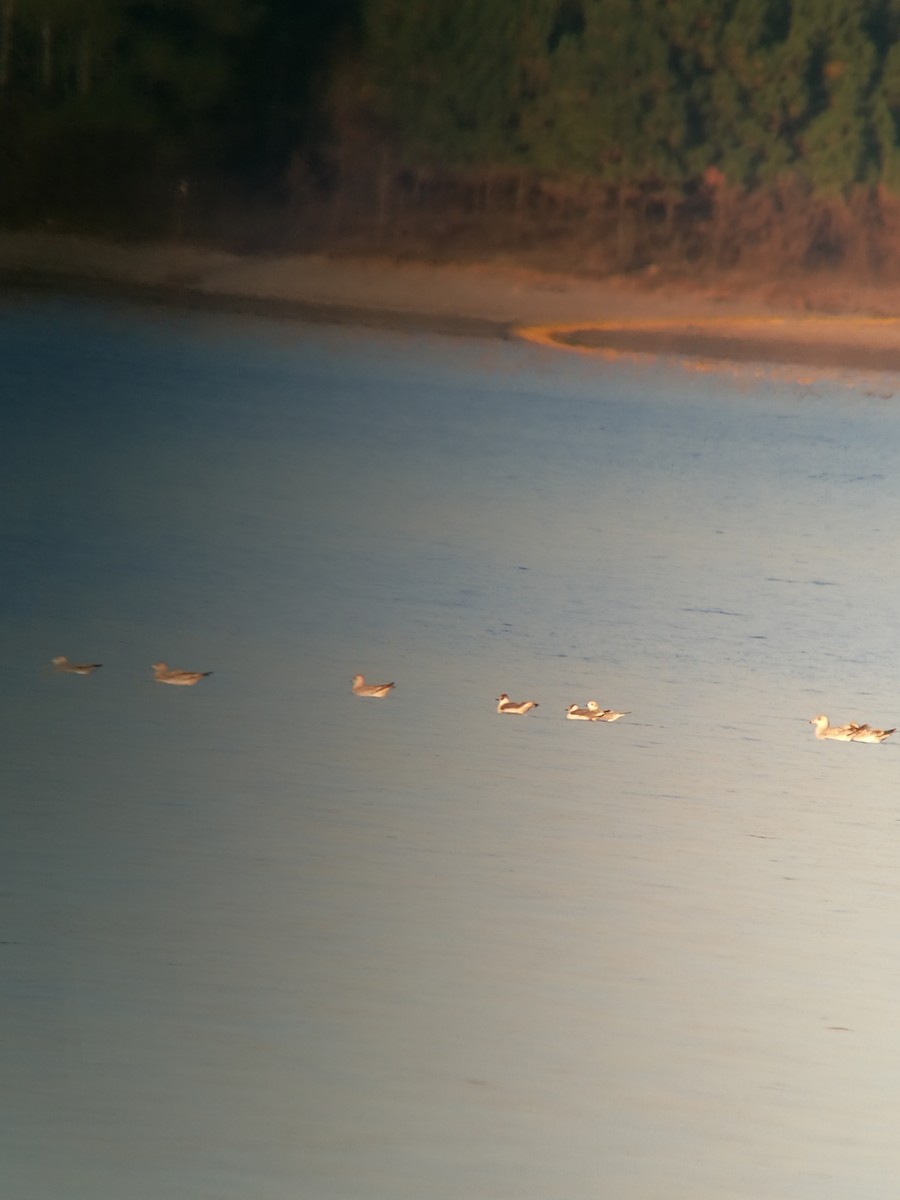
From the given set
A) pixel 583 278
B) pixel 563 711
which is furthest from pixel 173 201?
pixel 563 711

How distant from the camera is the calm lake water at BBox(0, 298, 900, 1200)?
104 inches

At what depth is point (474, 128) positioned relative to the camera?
12.7 feet

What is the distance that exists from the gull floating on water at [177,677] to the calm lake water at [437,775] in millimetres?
23

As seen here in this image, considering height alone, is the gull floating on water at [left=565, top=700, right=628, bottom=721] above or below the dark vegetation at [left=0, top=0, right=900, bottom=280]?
below

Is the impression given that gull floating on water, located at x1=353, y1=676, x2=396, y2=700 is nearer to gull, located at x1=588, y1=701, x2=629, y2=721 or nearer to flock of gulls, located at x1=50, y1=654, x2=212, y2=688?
flock of gulls, located at x1=50, y1=654, x2=212, y2=688

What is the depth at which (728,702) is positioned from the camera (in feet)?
12.2

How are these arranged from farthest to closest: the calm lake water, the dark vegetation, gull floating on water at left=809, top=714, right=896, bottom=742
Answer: the dark vegetation → gull floating on water at left=809, top=714, right=896, bottom=742 → the calm lake water

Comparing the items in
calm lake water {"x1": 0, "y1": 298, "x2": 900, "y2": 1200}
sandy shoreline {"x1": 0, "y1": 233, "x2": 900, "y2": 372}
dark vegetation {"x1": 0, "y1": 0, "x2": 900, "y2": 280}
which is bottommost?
calm lake water {"x1": 0, "y1": 298, "x2": 900, "y2": 1200}

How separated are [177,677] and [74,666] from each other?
0.72ft

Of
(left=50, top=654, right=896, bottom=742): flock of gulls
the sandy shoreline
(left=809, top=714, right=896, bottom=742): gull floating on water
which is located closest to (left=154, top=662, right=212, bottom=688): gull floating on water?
(left=50, top=654, right=896, bottom=742): flock of gulls

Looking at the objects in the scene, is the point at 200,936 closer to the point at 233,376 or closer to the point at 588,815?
the point at 588,815

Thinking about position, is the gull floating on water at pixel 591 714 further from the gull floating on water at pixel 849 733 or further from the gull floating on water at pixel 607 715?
the gull floating on water at pixel 849 733

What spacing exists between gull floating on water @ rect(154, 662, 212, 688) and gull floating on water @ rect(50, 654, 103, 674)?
5.1 inches

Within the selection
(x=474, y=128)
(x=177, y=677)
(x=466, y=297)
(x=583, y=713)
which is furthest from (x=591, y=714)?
(x=474, y=128)
